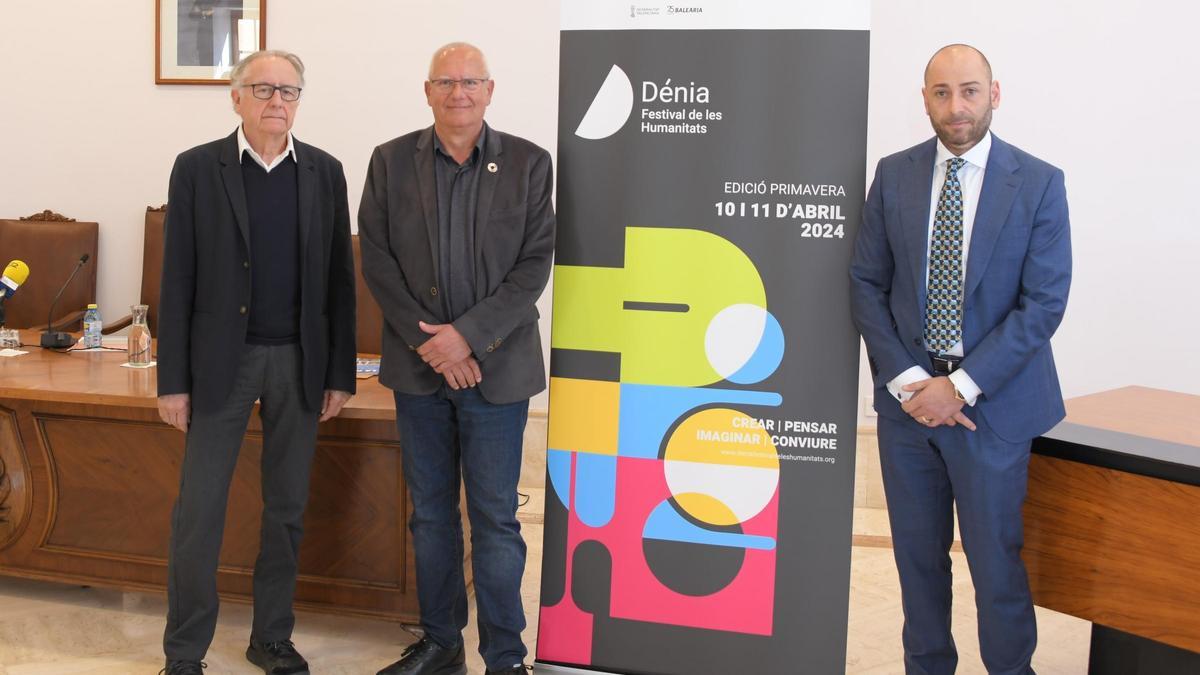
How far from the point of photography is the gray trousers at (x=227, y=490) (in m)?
2.53

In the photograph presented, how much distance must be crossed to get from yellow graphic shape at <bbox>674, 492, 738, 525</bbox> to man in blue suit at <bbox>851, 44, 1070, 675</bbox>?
0.43m

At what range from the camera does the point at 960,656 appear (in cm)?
303

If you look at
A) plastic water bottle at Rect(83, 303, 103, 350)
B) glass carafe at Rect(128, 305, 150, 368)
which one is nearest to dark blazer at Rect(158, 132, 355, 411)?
glass carafe at Rect(128, 305, 150, 368)

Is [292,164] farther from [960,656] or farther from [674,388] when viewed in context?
[960,656]

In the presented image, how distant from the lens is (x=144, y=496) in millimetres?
3078

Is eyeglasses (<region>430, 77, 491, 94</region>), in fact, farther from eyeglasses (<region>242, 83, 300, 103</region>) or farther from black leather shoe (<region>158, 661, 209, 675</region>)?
black leather shoe (<region>158, 661, 209, 675</region>)

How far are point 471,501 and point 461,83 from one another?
1074 millimetres

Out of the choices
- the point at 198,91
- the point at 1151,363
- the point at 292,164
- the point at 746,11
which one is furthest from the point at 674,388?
the point at 198,91

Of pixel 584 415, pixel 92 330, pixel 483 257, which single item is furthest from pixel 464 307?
pixel 92 330

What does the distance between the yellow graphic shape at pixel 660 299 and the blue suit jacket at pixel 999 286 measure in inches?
13.9

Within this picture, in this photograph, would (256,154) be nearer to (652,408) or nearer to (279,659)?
(652,408)

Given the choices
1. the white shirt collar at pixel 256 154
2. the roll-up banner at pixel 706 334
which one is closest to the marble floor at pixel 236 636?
the roll-up banner at pixel 706 334

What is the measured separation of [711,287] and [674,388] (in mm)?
281

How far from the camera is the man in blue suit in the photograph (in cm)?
224
